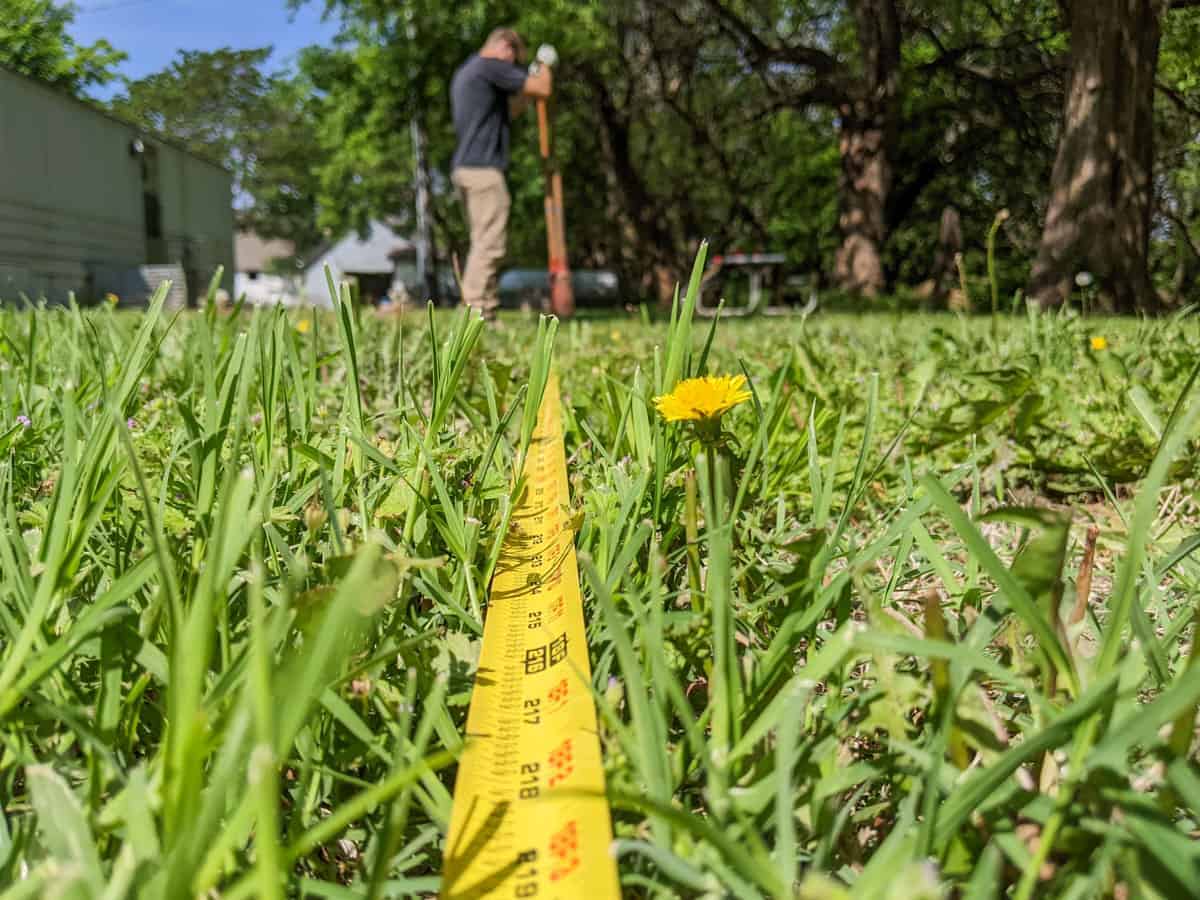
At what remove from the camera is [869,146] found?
1420cm

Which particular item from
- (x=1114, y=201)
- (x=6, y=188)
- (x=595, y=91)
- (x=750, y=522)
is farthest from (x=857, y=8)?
(x=750, y=522)

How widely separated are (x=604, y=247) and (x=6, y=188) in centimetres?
1831

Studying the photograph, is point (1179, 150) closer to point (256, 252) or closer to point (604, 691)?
point (604, 691)

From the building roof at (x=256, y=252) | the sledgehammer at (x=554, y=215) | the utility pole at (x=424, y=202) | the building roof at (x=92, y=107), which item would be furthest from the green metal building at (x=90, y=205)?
the building roof at (x=256, y=252)

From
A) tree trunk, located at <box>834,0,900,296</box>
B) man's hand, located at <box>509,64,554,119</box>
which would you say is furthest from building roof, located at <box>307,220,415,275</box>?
man's hand, located at <box>509,64,554,119</box>

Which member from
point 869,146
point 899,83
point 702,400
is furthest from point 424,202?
point 702,400

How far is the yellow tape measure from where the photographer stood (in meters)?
0.42

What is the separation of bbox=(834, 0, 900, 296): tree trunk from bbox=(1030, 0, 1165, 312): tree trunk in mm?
4866

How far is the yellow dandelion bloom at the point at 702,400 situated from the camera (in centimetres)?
82

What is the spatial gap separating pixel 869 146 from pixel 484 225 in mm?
10349

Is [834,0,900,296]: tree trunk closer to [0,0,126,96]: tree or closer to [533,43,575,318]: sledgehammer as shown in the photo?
[533,43,575,318]: sledgehammer

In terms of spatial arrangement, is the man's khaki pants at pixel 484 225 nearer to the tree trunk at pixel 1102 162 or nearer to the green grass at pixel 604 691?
the green grass at pixel 604 691

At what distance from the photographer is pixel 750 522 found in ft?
2.95

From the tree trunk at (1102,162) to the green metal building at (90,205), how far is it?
10.4m
